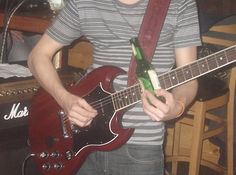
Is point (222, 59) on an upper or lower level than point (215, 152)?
upper

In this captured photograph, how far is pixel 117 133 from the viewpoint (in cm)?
140

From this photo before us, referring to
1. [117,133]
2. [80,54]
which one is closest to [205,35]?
[80,54]

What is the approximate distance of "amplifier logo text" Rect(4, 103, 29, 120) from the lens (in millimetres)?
1828

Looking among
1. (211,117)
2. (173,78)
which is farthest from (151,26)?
(211,117)

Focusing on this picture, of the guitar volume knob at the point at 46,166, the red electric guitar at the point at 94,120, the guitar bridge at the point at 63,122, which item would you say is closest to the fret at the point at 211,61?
the red electric guitar at the point at 94,120

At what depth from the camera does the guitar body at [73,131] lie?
1414mm

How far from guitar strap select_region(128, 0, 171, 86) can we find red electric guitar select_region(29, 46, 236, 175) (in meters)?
0.09

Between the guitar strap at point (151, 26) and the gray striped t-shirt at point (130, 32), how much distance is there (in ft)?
0.06

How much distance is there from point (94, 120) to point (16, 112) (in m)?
0.53

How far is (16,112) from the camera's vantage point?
6.06 ft

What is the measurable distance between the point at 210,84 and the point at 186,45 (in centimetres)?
77

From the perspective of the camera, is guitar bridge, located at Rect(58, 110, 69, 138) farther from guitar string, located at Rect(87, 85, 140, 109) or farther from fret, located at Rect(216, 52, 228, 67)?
fret, located at Rect(216, 52, 228, 67)

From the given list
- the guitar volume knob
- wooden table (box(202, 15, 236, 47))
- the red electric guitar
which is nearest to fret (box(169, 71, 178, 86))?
the red electric guitar

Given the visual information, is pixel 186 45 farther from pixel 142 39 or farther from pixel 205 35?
pixel 205 35
